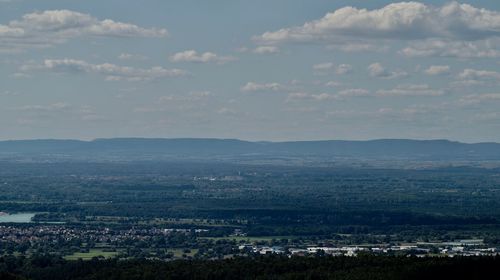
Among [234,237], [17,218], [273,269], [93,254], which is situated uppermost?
[273,269]

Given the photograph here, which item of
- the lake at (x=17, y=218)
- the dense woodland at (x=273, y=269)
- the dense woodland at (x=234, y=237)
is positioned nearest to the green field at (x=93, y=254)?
→ the dense woodland at (x=234, y=237)

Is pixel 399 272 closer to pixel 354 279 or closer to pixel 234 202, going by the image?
pixel 354 279

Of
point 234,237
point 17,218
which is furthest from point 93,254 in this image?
point 17,218

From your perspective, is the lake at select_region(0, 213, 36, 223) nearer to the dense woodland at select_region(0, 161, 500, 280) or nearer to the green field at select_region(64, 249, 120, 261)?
the dense woodland at select_region(0, 161, 500, 280)

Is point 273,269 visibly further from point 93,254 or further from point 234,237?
point 234,237

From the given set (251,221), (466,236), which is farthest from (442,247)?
(251,221)

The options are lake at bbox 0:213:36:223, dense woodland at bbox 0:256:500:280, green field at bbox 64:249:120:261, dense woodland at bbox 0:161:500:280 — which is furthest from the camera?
lake at bbox 0:213:36:223

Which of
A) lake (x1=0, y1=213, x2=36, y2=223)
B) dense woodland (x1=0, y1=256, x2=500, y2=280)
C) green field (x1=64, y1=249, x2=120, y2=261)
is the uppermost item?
dense woodland (x1=0, y1=256, x2=500, y2=280)

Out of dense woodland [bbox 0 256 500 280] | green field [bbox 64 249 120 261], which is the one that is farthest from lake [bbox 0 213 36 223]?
dense woodland [bbox 0 256 500 280]
